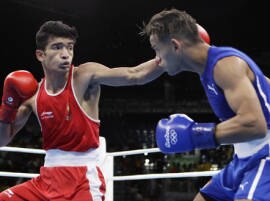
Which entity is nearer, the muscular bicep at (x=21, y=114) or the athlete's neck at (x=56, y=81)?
the athlete's neck at (x=56, y=81)

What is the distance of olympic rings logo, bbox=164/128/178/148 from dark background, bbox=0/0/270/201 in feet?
22.2

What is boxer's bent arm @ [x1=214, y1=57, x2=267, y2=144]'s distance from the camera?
1.65m

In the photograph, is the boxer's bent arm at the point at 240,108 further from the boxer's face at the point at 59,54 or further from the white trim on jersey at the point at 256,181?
the boxer's face at the point at 59,54

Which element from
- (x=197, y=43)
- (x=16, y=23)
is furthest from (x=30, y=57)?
(x=197, y=43)

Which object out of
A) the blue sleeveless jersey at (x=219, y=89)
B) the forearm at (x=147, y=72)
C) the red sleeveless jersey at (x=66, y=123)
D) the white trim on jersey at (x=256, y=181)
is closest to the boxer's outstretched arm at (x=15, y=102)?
the red sleeveless jersey at (x=66, y=123)

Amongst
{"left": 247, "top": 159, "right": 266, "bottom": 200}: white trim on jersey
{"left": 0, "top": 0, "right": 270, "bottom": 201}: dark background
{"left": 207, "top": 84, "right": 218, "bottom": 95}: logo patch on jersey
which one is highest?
{"left": 0, "top": 0, "right": 270, "bottom": 201}: dark background

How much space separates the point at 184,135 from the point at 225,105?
22 centimetres

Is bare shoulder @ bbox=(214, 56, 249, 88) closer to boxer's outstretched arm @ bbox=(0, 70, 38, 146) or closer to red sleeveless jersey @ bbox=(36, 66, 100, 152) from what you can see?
red sleeveless jersey @ bbox=(36, 66, 100, 152)

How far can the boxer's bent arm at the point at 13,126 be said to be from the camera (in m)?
2.74

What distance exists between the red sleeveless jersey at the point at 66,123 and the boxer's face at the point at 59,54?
11 centimetres

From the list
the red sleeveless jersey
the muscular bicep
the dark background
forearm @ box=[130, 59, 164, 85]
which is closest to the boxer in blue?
forearm @ box=[130, 59, 164, 85]

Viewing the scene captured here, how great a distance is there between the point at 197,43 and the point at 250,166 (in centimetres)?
52

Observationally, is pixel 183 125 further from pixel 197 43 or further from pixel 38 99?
pixel 38 99

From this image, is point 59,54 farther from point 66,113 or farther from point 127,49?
point 127,49
